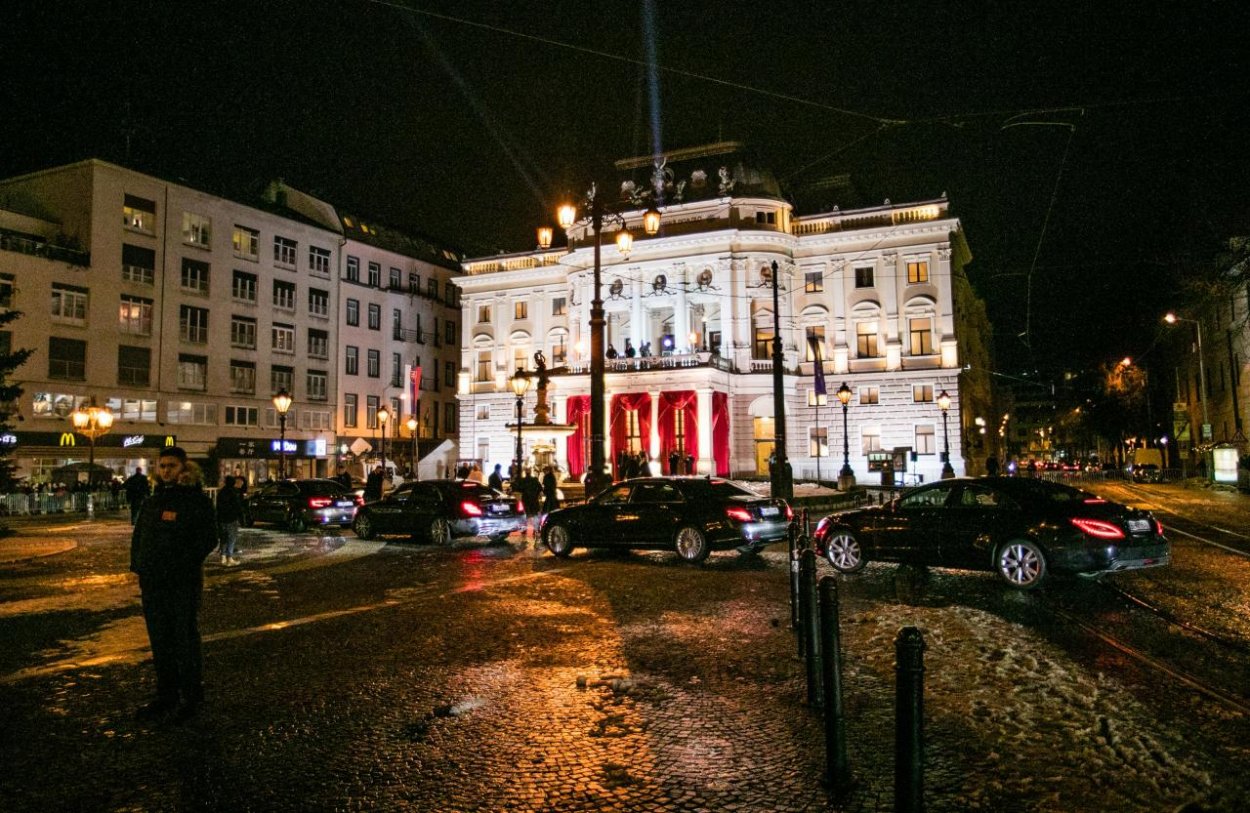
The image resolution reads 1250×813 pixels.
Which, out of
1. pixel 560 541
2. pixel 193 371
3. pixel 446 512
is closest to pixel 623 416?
pixel 193 371

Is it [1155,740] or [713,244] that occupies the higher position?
[713,244]

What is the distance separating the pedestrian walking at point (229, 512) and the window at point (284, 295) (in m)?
41.9

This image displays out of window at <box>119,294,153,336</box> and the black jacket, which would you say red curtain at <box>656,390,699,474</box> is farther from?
the black jacket

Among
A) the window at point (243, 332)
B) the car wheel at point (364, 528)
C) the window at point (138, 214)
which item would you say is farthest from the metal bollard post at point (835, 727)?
the window at point (243, 332)

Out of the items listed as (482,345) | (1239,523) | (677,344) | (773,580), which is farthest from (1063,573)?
(482,345)

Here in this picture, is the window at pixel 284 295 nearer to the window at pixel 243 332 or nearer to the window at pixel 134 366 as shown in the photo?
the window at pixel 243 332

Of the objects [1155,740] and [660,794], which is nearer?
[660,794]

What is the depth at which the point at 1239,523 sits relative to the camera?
19.7 meters

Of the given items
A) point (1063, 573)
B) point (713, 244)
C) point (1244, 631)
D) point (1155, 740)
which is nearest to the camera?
point (1155, 740)

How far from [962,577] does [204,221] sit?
48776 millimetres

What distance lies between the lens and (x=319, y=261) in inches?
2168

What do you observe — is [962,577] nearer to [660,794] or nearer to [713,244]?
[660,794]

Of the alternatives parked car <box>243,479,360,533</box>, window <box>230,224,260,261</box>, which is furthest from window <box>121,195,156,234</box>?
parked car <box>243,479,360,533</box>

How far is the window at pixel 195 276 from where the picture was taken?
1825 inches
